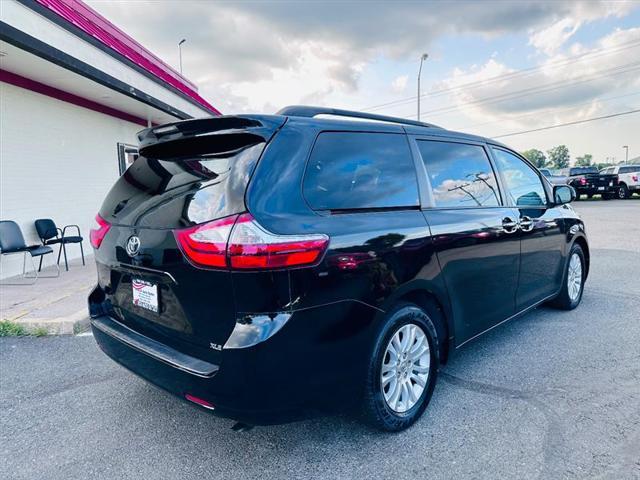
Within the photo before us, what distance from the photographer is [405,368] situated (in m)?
2.52

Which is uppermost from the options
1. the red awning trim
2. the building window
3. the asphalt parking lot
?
the red awning trim

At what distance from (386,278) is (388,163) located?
2.52 feet

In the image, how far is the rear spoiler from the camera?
2.08 metres

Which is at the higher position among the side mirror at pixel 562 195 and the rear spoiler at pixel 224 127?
the rear spoiler at pixel 224 127

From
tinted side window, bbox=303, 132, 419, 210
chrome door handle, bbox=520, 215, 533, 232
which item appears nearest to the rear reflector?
tinted side window, bbox=303, 132, 419, 210

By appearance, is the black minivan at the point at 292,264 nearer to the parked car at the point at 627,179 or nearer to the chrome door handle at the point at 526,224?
the chrome door handle at the point at 526,224

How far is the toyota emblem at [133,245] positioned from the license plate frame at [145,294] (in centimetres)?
16

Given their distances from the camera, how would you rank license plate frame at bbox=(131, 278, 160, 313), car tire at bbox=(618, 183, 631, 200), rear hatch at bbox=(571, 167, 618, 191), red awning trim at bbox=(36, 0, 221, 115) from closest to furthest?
license plate frame at bbox=(131, 278, 160, 313) → red awning trim at bbox=(36, 0, 221, 115) → car tire at bbox=(618, 183, 631, 200) → rear hatch at bbox=(571, 167, 618, 191)

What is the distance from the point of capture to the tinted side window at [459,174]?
113 inches

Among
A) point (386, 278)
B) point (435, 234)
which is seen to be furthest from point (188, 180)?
point (435, 234)

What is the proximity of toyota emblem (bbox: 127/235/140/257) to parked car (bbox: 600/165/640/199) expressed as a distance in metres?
26.0

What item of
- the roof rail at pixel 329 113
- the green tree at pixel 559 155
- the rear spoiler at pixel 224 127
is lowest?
the rear spoiler at pixel 224 127

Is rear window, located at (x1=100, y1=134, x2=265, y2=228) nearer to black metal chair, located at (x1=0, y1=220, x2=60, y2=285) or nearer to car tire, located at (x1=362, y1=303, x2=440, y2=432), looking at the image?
car tire, located at (x1=362, y1=303, x2=440, y2=432)

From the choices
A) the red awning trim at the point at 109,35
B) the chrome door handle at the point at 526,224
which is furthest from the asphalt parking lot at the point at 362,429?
the red awning trim at the point at 109,35
